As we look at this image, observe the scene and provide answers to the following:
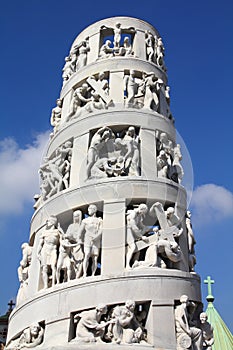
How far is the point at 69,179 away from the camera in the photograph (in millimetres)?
11250

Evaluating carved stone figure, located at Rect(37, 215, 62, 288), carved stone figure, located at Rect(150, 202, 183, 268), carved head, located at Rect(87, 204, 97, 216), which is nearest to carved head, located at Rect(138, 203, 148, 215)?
carved stone figure, located at Rect(150, 202, 183, 268)

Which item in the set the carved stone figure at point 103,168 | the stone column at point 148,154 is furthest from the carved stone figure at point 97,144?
the stone column at point 148,154

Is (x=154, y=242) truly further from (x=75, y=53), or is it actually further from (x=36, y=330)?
(x=75, y=53)

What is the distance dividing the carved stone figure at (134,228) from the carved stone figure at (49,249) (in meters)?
1.69

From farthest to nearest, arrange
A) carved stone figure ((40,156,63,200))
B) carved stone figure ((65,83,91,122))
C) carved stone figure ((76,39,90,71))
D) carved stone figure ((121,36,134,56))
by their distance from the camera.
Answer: carved stone figure ((76,39,90,71))
carved stone figure ((121,36,134,56))
carved stone figure ((65,83,91,122))
carved stone figure ((40,156,63,200))

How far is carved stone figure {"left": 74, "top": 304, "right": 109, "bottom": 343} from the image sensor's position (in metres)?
8.33

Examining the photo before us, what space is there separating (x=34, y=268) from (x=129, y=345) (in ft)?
10.9

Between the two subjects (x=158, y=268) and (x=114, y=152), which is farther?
(x=114, y=152)

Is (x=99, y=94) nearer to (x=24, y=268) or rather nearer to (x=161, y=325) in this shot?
(x=24, y=268)

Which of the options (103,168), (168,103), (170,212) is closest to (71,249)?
(103,168)

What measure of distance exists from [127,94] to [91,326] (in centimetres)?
669

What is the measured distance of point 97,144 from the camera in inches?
434

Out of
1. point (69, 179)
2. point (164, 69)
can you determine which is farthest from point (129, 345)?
point (164, 69)

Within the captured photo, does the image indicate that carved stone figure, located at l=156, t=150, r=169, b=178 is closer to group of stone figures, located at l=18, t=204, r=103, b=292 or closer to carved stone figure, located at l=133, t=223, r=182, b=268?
carved stone figure, located at l=133, t=223, r=182, b=268
